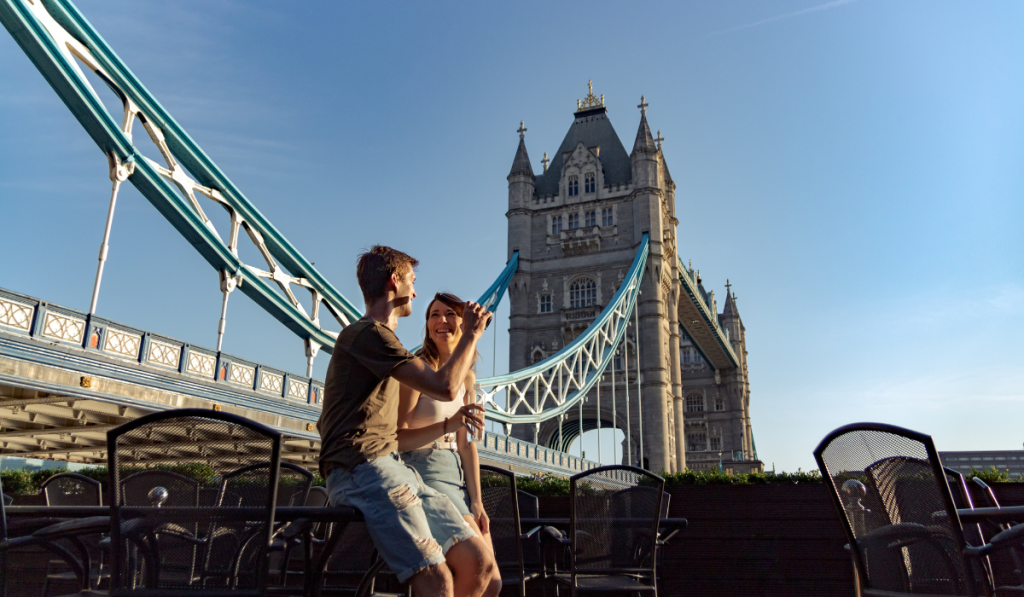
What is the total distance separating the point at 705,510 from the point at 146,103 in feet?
40.8

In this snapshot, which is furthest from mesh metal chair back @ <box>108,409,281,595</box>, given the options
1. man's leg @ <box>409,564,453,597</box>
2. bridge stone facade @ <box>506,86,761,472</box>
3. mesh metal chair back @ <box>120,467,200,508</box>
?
bridge stone facade @ <box>506,86,761,472</box>

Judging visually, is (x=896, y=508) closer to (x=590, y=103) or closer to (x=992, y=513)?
(x=992, y=513)

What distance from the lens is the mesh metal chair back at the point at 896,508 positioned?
83.6 inches

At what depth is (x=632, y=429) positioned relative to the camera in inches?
1302

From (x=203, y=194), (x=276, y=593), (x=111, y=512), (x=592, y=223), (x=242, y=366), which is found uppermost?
(x=592, y=223)

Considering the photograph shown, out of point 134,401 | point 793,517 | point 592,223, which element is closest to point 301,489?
point 793,517

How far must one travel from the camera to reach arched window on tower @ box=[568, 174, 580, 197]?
37219 millimetres

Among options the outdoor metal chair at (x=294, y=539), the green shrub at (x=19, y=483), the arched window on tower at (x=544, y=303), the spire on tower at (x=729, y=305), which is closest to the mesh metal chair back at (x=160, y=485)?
the outdoor metal chair at (x=294, y=539)

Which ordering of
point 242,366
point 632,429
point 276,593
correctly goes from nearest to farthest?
point 276,593 → point 242,366 → point 632,429

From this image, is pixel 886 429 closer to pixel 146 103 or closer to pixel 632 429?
pixel 146 103

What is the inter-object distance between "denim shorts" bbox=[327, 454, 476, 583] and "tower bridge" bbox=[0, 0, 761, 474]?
0.54m

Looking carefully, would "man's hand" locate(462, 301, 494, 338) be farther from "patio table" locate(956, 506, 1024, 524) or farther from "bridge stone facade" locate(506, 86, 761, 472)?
"bridge stone facade" locate(506, 86, 761, 472)

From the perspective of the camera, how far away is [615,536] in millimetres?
Answer: 3197

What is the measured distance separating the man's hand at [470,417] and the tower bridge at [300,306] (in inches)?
39.3
